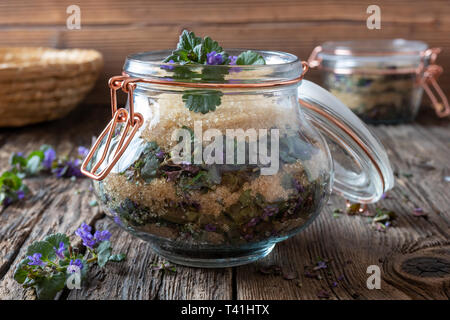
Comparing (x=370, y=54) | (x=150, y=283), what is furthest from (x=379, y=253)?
(x=370, y=54)

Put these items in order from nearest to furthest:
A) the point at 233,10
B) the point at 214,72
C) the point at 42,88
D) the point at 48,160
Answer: the point at 214,72, the point at 48,160, the point at 42,88, the point at 233,10

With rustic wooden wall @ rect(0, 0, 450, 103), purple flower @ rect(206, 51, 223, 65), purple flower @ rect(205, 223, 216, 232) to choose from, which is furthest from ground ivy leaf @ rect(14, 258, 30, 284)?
rustic wooden wall @ rect(0, 0, 450, 103)

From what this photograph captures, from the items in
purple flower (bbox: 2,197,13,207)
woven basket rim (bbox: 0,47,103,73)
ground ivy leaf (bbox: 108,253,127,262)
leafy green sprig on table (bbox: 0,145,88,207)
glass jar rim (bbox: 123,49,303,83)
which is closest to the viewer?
glass jar rim (bbox: 123,49,303,83)

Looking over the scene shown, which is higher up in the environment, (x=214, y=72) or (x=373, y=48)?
(x=214, y=72)

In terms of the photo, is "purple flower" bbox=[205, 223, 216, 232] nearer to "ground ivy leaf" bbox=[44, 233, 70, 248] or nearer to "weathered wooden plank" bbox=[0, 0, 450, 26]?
"ground ivy leaf" bbox=[44, 233, 70, 248]

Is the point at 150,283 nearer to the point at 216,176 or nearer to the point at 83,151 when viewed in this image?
the point at 216,176
